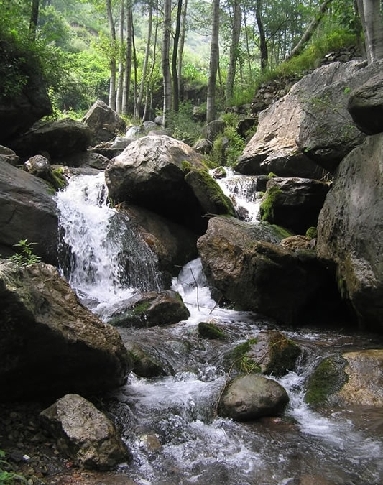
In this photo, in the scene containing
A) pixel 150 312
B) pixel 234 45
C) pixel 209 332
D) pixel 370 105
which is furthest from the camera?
pixel 234 45

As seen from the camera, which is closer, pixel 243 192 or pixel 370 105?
pixel 370 105

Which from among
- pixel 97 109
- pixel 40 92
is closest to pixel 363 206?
pixel 40 92

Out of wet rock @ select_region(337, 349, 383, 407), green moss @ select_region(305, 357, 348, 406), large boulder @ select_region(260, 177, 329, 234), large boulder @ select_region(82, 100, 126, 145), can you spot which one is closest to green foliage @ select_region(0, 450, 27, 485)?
green moss @ select_region(305, 357, 348, 406)

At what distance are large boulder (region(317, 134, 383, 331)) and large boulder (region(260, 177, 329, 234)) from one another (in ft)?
6.59

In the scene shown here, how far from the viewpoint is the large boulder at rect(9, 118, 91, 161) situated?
15812 millimetres

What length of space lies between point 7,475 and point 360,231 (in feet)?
20.1

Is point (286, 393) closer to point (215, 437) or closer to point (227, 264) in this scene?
point (215, 437)

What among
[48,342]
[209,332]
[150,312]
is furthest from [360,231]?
[48,342]

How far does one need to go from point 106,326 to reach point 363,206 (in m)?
4.63

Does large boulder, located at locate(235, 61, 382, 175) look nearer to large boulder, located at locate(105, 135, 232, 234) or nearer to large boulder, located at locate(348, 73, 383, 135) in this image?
large boulder, located at locate(348, 73, 383, 135)

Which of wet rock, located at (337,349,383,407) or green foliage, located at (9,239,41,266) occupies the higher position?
green foliage, located at (9,239,41,266)

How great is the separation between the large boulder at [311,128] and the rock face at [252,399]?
206 inches

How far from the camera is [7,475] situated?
3654 mm

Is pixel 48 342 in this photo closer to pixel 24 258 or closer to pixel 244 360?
pixel 24 258
